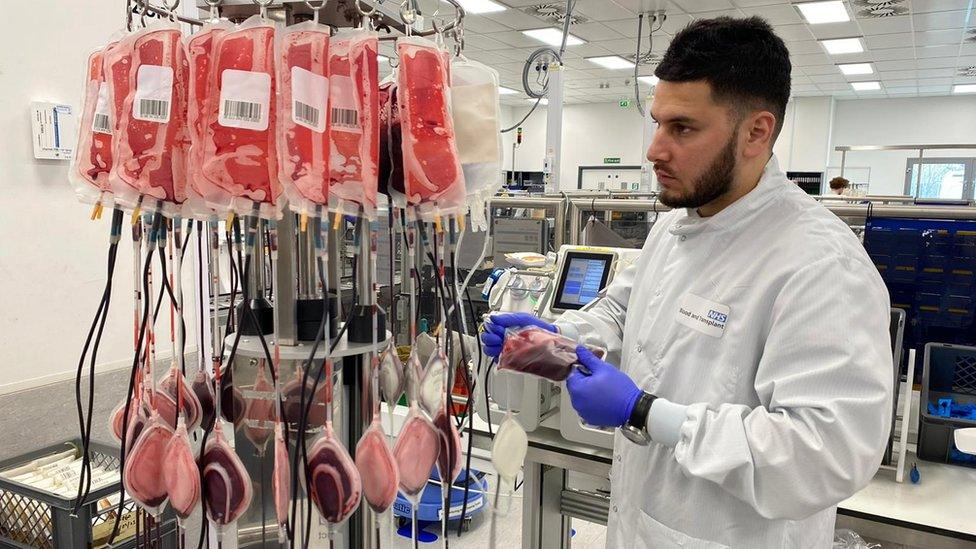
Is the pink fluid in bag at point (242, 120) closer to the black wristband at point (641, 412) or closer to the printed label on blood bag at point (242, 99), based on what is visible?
the printed label on blood bag at point (242, 99)

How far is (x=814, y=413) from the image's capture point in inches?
38.2

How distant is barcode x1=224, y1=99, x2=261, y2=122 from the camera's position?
2.30 ft

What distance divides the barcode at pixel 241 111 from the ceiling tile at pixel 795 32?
6.67 metres

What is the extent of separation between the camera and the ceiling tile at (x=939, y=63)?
7484 mm

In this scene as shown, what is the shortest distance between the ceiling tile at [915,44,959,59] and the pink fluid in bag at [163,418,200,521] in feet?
27.6

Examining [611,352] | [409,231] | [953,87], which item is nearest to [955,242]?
[611,352]

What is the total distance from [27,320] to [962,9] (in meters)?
6.98

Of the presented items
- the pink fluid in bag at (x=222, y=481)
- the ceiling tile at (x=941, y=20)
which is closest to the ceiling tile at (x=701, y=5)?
the ceiling tile at (x=941, y=20)

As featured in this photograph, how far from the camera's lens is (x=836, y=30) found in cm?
639

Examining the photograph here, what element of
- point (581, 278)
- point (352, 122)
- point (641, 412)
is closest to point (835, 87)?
point (581, 278)

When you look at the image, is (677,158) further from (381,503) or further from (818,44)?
(818,44)

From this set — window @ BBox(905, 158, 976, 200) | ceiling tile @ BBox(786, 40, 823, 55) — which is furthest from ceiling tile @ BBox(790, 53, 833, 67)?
window @ BBox(905, 158, 976, 200)

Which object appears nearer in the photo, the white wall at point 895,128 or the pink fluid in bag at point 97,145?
the pink fluid in bag at point 97,145

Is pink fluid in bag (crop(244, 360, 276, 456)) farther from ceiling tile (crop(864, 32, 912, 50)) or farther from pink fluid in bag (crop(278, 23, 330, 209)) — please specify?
ceiling tile (crop(864, 32, 912, 50))
